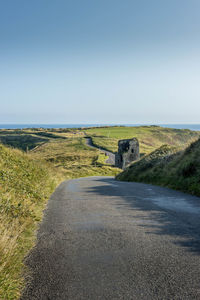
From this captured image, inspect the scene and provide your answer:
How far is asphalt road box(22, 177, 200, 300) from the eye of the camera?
349 centimetres

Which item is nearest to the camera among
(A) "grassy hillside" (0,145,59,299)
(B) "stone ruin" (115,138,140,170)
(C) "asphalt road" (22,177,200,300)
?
(C) "asphalt road" (22,177,200,300)

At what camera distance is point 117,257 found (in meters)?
4.53

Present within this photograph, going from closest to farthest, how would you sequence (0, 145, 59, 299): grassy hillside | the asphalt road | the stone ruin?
the asphalt road → (0, 145, 59, 299): grassy hillside → the stone ruin

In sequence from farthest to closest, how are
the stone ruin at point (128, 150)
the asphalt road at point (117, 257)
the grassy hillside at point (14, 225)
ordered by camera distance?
the stone ruin at point (128, 150) → the grassy hillside at point (14, 225) → the asphalt road at point (117, 257)

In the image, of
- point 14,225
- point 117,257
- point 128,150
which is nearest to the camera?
point 117,257

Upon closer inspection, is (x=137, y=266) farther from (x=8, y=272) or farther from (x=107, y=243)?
(x=8, y=272)

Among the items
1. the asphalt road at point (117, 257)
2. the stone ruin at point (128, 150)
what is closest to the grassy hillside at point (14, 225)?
the asphalt road at point (117, 257)

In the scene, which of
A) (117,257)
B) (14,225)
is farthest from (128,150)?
(117,257)

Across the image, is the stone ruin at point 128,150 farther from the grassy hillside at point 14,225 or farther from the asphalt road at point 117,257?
the asphalt road at point 117,257

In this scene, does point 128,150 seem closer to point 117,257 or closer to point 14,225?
point 14,225

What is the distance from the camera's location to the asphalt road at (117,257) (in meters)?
3.49

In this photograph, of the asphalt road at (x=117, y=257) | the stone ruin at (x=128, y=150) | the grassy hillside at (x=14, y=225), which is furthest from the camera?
the stone ruin at (x=128, y=150)

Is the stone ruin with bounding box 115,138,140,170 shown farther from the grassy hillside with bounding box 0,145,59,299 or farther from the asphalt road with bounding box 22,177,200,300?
the asphalt road with bounding box 22,177,200,300

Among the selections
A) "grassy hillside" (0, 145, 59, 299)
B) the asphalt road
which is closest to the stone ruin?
"grassy hillside" (0, 145, 59, 299)
